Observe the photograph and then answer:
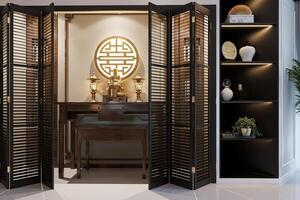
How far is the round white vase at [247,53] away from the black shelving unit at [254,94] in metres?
0.07

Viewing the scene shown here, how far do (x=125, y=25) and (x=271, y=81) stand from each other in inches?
104

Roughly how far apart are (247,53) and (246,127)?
0.92 m

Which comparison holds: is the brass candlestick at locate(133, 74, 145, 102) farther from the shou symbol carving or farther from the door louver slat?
the door louver slat

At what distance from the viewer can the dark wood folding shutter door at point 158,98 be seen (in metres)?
4.54

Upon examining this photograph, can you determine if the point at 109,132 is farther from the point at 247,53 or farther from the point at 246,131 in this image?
the point at 247,53

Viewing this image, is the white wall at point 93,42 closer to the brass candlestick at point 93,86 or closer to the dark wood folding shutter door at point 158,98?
the brass candlestick at point 93,86

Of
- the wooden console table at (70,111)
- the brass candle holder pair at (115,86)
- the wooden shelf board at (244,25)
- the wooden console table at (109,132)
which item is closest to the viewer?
the wooden shelf board at (244,25)

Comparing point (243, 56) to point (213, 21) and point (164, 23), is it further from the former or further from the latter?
point (164, 23)

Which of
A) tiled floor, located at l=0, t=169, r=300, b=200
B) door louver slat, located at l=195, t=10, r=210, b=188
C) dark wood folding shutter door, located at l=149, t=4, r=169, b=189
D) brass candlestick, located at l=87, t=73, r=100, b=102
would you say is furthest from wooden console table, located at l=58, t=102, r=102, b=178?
door louver slat, located at l=195, t=10, r=210, b=188

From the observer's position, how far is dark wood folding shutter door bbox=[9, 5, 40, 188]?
450 centimetres

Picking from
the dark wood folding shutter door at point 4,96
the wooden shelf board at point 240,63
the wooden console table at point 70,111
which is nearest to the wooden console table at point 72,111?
the wooden console table at point 70,111

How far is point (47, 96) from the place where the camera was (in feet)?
15.1

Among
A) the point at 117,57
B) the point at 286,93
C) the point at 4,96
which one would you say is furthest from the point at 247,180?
the point at 4,96

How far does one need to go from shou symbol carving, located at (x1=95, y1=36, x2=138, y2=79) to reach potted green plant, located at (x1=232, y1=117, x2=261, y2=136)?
2154 mm
